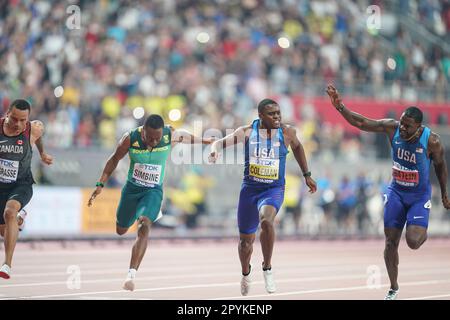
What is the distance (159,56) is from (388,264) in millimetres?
19637

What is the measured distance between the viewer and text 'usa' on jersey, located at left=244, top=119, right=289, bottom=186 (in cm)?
1435

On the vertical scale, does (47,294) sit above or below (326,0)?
below

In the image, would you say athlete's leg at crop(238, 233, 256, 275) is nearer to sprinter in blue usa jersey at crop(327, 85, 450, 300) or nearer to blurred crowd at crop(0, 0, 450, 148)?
sprinter in blue usa jersey at crop(327, 85, 450, 300)

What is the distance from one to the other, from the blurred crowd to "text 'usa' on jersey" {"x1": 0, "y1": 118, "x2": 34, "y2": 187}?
12836mm

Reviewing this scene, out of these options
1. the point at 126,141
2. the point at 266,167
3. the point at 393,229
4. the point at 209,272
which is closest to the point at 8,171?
the point at 126,141

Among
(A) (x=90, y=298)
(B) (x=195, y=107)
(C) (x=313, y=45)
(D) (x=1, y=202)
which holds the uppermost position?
(C) (x=313, y=45)

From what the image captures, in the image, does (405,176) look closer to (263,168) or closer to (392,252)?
(392,252)

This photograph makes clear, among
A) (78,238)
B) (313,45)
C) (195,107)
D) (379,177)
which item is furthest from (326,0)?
(78,238)

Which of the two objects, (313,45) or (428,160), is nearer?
(428,160)

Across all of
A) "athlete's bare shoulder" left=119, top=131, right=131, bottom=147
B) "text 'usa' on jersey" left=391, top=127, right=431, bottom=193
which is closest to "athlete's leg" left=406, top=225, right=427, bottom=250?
"text 'usa' on jersey" left=391, top=127, right=431, bottom=193

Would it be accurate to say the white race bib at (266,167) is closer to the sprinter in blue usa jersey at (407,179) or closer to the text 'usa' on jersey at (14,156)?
the sprinter in blue usa jersey at (407,179)

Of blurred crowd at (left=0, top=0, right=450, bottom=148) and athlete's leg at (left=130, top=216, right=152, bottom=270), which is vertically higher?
blurred crowd at (left=0, top=0, right=450, bottom=148)
